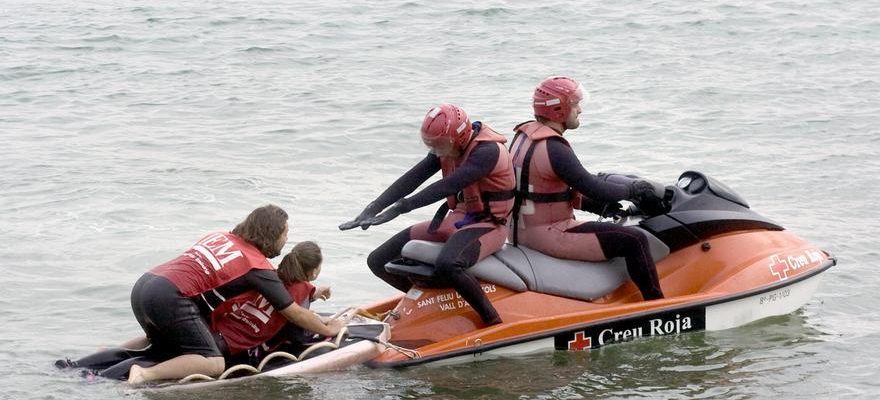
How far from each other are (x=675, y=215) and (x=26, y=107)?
12.0 metres

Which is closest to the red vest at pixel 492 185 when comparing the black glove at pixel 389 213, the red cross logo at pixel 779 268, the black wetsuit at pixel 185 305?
the black glove at pixel 389 213

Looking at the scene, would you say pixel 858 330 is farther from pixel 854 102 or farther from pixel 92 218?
pixel 854 102

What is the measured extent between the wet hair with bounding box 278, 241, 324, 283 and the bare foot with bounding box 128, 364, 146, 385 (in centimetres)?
103

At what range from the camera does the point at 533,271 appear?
810 cm

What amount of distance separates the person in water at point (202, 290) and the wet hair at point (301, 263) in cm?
18

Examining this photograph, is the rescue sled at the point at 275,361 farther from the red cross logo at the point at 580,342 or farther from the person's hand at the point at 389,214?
the red cross logo at the point at 580,342

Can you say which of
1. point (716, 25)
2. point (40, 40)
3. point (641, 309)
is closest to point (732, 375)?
point (641, 309)

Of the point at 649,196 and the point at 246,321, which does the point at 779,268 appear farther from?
the point at 246,321

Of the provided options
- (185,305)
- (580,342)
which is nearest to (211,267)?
(185,305)

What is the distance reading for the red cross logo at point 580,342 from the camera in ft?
26.4

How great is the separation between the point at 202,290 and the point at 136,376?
63 cm

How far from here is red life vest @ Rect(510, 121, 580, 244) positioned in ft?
26.2

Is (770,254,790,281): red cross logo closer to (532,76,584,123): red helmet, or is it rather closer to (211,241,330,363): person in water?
(532,76,584,123): red helmet

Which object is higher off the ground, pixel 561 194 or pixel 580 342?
pixel 561 194
